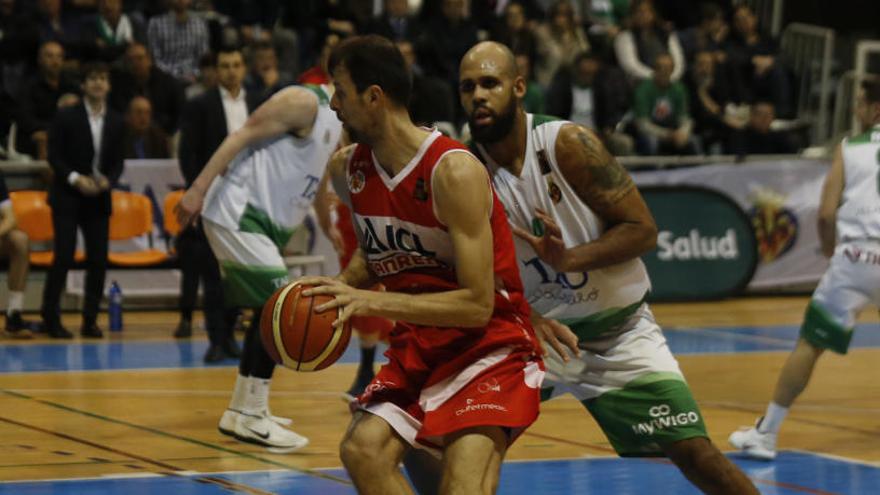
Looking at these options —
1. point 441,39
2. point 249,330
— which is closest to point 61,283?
point 249,330

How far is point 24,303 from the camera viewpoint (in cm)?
1431

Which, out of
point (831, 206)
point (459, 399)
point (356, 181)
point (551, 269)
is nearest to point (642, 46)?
point (831, 206)

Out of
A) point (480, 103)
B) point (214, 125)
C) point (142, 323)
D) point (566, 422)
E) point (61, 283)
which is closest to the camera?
point (480, 103)

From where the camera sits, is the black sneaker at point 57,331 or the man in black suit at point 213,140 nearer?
the man in black suit at point 213,140

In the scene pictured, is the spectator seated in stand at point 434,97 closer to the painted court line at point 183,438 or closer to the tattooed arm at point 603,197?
the painted court line at point 183,438

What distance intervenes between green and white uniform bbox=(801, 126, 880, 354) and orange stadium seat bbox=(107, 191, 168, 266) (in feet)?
24.2

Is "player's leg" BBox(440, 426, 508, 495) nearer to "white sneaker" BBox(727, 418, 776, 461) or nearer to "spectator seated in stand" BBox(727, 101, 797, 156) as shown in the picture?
"white sneaker" BBox(727, 418, 776, 461)

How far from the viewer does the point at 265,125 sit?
27.0 ft

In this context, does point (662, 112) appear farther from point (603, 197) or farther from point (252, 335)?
point (603, 197)

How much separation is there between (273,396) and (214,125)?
2464mm

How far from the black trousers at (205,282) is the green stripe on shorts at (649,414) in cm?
633

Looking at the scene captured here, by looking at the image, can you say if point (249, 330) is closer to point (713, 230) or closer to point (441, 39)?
point (713, 230)

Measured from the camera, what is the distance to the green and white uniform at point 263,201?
8367 millimetres

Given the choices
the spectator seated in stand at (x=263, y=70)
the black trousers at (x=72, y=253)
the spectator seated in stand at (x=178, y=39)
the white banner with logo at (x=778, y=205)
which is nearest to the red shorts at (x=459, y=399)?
the black trousers at (x=72, y=253)
